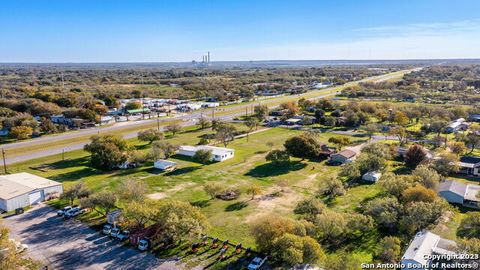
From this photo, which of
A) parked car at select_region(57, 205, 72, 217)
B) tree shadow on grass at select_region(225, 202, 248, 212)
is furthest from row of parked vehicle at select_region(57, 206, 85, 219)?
tree shadow on grass at select_region(225, 202, 248, 212)

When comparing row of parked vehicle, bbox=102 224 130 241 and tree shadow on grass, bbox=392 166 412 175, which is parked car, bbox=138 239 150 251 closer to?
row of parked vehicle, bbox=102 224 130 241

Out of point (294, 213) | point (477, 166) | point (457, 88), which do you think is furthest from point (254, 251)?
point (457, 88)

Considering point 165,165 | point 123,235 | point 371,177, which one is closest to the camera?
point 123,235

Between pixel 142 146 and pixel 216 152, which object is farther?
pixel 142 146

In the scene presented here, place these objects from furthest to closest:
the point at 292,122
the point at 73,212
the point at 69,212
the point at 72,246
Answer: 1. the point at 292,122
2. the point at 73,212
3. the point at 69,212
4. the point at 72,246

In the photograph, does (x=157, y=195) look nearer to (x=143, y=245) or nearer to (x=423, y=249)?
(x=143, y=245)

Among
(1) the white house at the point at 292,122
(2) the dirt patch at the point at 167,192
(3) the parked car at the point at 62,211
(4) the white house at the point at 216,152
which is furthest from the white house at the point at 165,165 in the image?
(1) the white house at the point at 292,122

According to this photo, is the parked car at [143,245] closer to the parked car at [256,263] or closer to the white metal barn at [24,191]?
the parked car at [256,263]

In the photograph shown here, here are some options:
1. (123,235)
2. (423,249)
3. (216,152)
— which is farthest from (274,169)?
(423,249)
